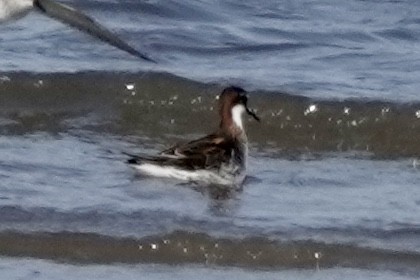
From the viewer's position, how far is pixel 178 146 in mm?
8711

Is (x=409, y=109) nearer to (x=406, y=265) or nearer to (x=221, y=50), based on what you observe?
(x=221, y=50)

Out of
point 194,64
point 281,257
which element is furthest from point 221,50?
point 281,257

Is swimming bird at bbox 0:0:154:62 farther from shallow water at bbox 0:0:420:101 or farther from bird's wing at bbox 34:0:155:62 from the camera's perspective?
shallow water at bbox 0:0:420:101

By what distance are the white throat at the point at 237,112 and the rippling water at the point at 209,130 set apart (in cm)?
24

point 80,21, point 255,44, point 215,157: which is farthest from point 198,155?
point 255,44

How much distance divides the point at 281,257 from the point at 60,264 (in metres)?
0.90

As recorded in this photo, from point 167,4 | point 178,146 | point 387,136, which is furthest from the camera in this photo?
point 167,4

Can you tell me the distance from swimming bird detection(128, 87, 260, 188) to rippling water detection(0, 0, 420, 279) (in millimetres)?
90

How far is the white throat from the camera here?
355 inches

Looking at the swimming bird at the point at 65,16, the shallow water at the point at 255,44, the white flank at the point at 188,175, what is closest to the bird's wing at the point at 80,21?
the swimming bird at the point at 65,16

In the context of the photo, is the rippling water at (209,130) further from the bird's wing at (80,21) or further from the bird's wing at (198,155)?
the bird's wing at (80,21)

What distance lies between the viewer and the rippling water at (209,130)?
706cm

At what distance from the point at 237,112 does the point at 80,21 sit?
0.96m

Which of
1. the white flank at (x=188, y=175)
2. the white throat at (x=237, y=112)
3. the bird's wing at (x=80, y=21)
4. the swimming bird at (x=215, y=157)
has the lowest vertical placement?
the white flank at (x=188, y=175)
